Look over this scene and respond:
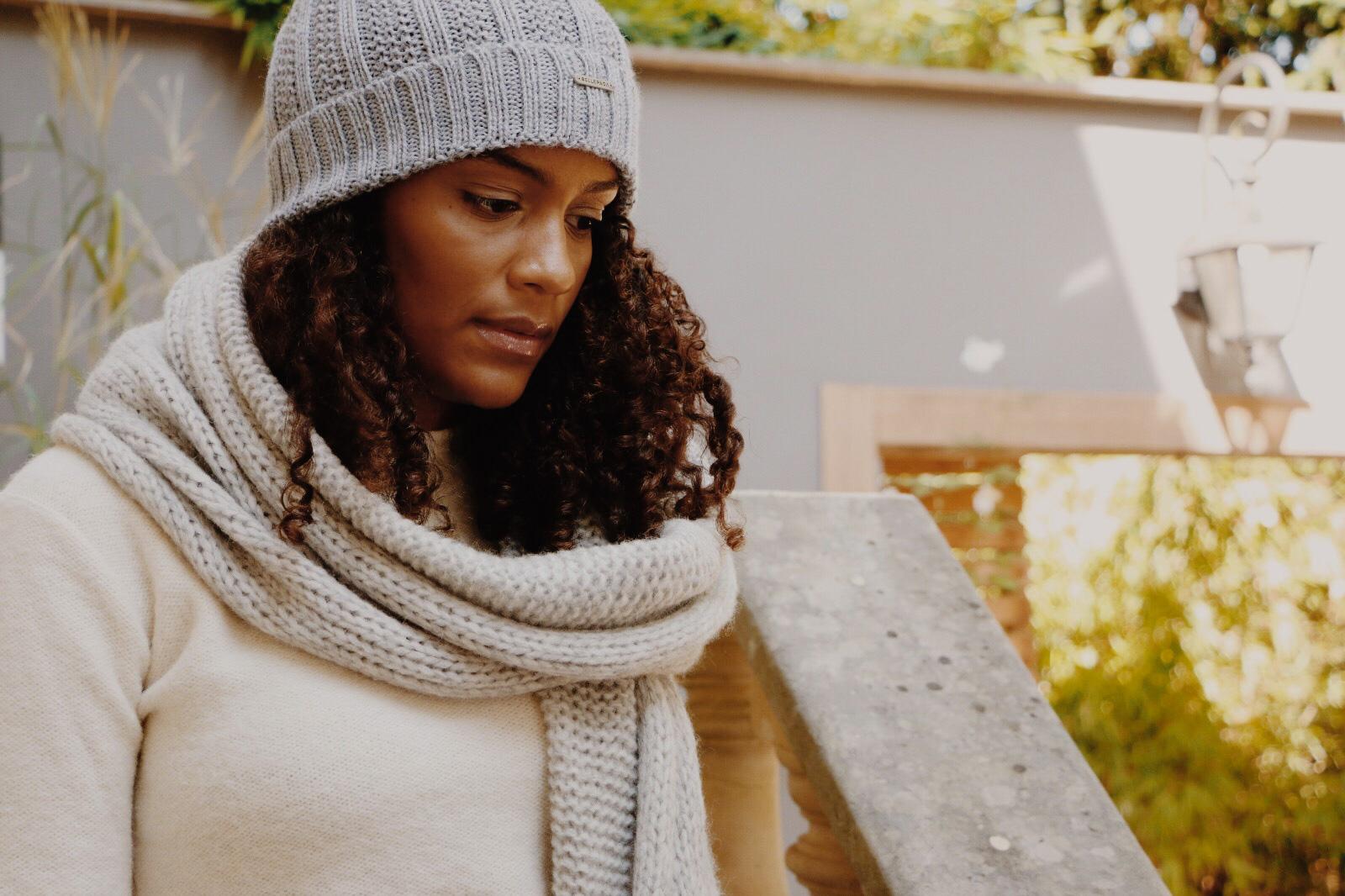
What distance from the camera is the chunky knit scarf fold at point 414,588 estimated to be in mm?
1234

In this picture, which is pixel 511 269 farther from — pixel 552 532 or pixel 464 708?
pixel 464 708

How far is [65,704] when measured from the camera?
1123 mm

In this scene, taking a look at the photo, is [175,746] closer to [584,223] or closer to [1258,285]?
[584,223]

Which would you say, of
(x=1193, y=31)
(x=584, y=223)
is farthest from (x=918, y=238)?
(x=1193, y=31)

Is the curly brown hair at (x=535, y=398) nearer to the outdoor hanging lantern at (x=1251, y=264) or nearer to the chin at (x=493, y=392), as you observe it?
the chin at (x=493, y=392)

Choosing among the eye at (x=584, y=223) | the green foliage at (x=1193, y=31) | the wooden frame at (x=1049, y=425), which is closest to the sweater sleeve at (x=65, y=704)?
the eye at (x=584, y=223)

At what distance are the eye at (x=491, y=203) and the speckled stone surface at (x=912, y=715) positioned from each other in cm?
61

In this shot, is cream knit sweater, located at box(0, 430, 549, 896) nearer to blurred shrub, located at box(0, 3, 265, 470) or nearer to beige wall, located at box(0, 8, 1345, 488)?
blurred shrub, located at box(0, 3, 265, 470)

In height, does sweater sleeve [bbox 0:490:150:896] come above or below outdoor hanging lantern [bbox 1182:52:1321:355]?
above

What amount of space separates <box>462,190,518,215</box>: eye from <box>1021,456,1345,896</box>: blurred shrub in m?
4.37

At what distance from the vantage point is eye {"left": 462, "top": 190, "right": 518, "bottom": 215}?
1.33 metres

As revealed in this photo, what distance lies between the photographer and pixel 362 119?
1309 mm

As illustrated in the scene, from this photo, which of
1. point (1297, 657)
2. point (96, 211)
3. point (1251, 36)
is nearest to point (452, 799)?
point (96, 211)

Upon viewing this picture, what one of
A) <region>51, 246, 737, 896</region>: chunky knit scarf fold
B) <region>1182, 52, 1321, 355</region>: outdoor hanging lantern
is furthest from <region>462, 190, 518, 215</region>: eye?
<region>1182, 52, 1321, 355</region>: outdoor hanging lantern
